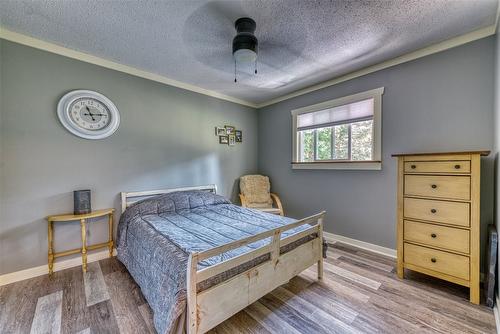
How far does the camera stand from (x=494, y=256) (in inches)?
67.7

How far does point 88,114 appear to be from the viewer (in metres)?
2.52

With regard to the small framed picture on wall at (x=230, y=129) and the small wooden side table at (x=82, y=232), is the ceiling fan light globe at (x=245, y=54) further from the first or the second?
the small wooden side table at (x=82, y=232)

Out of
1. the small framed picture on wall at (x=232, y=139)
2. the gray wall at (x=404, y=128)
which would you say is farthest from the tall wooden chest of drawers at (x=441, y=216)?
the small framed picture on wall at (x=232, y=139)

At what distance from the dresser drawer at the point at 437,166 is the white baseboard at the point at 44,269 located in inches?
149

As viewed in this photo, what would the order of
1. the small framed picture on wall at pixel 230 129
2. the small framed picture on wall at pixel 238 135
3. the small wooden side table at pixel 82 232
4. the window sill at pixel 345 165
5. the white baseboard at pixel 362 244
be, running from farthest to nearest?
the small framed picture on wall at pixel 238 135, the small framed picture on wall at pixel 230 129, the window sill at pixel 345 165, the white baseboard at pixel 362 244, the small wooden side table at pixel 82 232

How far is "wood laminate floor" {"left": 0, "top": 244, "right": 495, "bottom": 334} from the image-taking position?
1.54 m

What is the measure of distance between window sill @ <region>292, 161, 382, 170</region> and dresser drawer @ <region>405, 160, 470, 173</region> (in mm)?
621

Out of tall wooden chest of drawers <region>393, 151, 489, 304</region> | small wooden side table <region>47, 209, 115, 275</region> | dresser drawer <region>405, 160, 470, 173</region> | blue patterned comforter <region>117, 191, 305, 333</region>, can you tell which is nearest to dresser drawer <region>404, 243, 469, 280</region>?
tall wooden chest of drawers <region>393, 151, 489, 304</region>

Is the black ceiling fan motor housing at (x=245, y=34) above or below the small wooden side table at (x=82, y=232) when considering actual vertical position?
above

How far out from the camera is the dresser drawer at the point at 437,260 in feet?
6.00

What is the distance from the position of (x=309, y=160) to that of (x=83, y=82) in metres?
3.45

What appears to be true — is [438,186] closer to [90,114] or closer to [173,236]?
[173,236]

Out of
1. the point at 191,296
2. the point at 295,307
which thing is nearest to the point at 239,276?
the point at 191,296

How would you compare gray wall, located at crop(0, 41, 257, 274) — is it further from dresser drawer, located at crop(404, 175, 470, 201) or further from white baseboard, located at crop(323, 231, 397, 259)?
dresser drawer, located at crop(404, 175, 470, 201)
